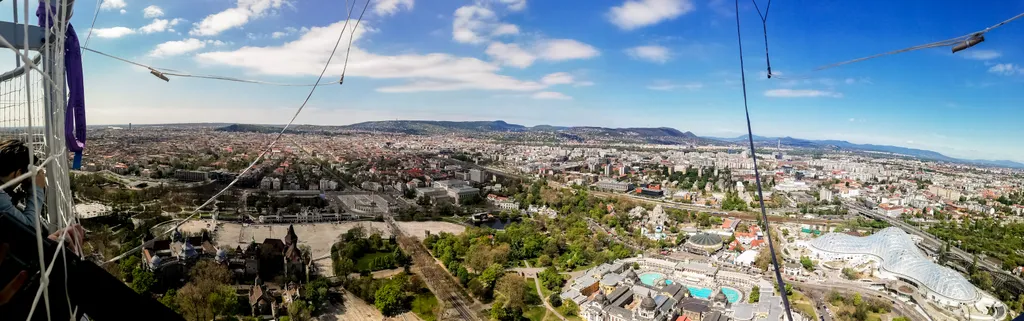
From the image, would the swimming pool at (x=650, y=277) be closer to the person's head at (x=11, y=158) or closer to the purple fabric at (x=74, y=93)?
the purple fabric at (x=74, y=93)

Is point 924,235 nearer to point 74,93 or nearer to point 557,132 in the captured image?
point 74,93

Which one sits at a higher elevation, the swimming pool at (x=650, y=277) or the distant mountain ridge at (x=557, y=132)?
the distant mountain ridge at (x=557, y=132)

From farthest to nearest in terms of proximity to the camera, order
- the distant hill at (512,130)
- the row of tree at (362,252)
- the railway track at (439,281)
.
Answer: the distant hill at (512,130) < the row of tree at (362,252) < the railway track at (439,281)

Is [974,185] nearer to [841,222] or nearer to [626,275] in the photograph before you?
[841,222]

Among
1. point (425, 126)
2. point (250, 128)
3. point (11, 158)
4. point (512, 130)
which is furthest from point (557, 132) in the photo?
point (11, 158)

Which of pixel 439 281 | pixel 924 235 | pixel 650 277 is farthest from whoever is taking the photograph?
pixel 924 235

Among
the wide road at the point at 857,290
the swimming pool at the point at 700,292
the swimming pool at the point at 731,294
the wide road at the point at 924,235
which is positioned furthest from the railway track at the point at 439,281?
the wide road at the point at 924,235
